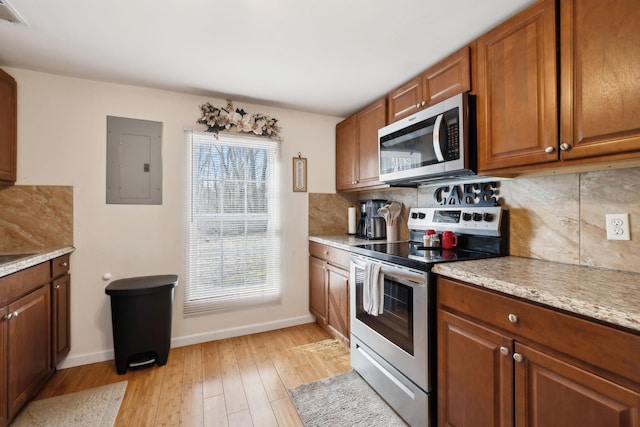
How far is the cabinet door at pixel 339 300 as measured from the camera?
2340 mm

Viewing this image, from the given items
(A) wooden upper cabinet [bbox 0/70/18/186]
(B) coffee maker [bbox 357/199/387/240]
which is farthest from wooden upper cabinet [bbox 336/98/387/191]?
(A) wooden upper cabinet [bbox 0/70/18/186]

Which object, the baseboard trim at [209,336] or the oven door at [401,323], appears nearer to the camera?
the oven door at [401,323]

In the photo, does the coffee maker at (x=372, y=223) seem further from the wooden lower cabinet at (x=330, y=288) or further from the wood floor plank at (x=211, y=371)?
the wood floor plank at (x=211, y=371)

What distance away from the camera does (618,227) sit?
4.33ft

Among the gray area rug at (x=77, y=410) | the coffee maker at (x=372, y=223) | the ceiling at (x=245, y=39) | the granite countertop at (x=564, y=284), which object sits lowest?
the gray area rug at (x=77, y=410)

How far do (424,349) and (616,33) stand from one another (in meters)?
1.56

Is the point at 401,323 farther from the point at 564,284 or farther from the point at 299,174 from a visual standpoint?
the point at 299,174

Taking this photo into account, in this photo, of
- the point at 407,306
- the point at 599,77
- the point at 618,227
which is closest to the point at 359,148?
the point at 407,306

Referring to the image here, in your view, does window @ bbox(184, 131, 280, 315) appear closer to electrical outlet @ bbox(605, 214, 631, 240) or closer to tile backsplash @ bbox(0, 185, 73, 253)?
tile backsplash @ bbox(0, 185, 73, 253)

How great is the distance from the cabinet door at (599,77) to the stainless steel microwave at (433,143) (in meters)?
0.44

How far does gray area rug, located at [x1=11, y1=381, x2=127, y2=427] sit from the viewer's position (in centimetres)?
160

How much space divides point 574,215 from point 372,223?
1450mm

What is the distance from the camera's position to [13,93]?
204 cm

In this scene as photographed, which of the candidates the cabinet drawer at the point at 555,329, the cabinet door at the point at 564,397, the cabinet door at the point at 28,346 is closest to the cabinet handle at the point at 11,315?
the cabinet door at the point at 28,346
